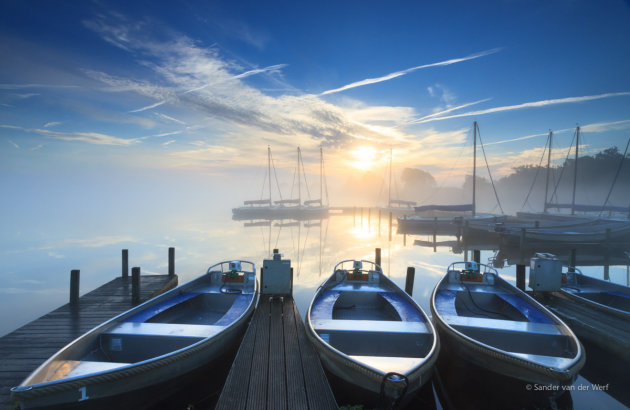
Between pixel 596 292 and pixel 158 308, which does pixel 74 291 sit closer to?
pixel 158 308

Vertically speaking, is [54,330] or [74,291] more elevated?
[74,291]

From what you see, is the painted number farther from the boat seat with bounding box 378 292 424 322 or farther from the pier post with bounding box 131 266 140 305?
the pier post with bounding box 131 266 140 305

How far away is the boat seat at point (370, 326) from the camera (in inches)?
248

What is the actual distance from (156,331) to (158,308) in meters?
1.79

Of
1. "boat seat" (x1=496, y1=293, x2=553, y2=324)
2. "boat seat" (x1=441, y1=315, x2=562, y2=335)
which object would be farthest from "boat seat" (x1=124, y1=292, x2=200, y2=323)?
"boat seat" (x1=496, y1=293, x2=553, y2=324)

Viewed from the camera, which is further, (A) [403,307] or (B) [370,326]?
(A) [403,307]

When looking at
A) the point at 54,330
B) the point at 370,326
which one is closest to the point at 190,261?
the point at 54,330

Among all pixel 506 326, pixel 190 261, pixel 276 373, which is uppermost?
pixel 506 326

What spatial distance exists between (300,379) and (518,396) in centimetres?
388

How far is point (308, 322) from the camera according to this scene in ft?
21.7

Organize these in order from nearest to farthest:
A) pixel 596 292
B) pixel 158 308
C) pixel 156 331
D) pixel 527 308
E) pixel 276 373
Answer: pixel 276 373, pixel 156 331, pixel 158 308, pixel 527 308, pixel 596 292

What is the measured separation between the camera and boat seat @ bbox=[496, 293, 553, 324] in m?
7.15

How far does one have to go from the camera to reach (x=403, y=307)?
26.4 ft

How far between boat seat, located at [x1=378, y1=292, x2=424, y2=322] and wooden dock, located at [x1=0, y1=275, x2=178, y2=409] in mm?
7910
